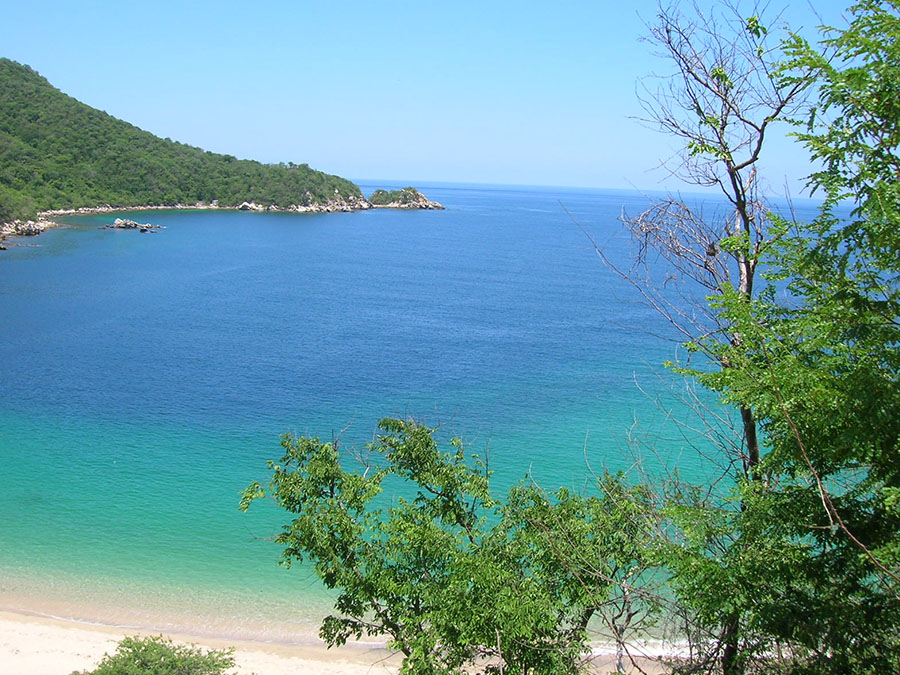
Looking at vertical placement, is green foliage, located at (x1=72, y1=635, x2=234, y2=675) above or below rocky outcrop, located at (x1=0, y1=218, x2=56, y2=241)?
below

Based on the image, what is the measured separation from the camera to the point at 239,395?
27328 mm

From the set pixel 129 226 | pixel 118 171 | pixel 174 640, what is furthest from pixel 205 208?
pixel 174 640

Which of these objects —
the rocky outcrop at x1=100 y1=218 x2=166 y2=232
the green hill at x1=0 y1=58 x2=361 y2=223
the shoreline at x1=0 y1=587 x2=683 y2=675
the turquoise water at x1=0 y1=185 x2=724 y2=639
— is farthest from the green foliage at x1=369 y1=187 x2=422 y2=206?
the shoreline at x1=0 y1=587 x2=683 y2=675

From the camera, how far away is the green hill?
96375 millimetres

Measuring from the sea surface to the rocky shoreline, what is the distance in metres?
15.6

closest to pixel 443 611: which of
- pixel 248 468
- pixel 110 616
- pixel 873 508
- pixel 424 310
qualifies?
pixel 873 508

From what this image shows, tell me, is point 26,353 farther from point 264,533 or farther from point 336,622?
point 336,622

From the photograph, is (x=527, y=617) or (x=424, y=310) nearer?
(x=527, y=617)

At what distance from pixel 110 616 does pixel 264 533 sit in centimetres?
405

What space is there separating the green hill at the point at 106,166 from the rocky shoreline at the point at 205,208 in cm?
88

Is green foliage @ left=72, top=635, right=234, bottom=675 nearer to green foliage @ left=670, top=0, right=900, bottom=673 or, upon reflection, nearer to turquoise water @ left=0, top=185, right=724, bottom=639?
turquoise water @ left=0, top=185, right=724, bottom=639

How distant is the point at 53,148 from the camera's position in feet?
350

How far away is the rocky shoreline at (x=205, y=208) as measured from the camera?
71.4 metres

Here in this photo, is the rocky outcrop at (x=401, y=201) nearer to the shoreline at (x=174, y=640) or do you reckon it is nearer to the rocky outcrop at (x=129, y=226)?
the rocky outcrop at (x=129, y=226)
